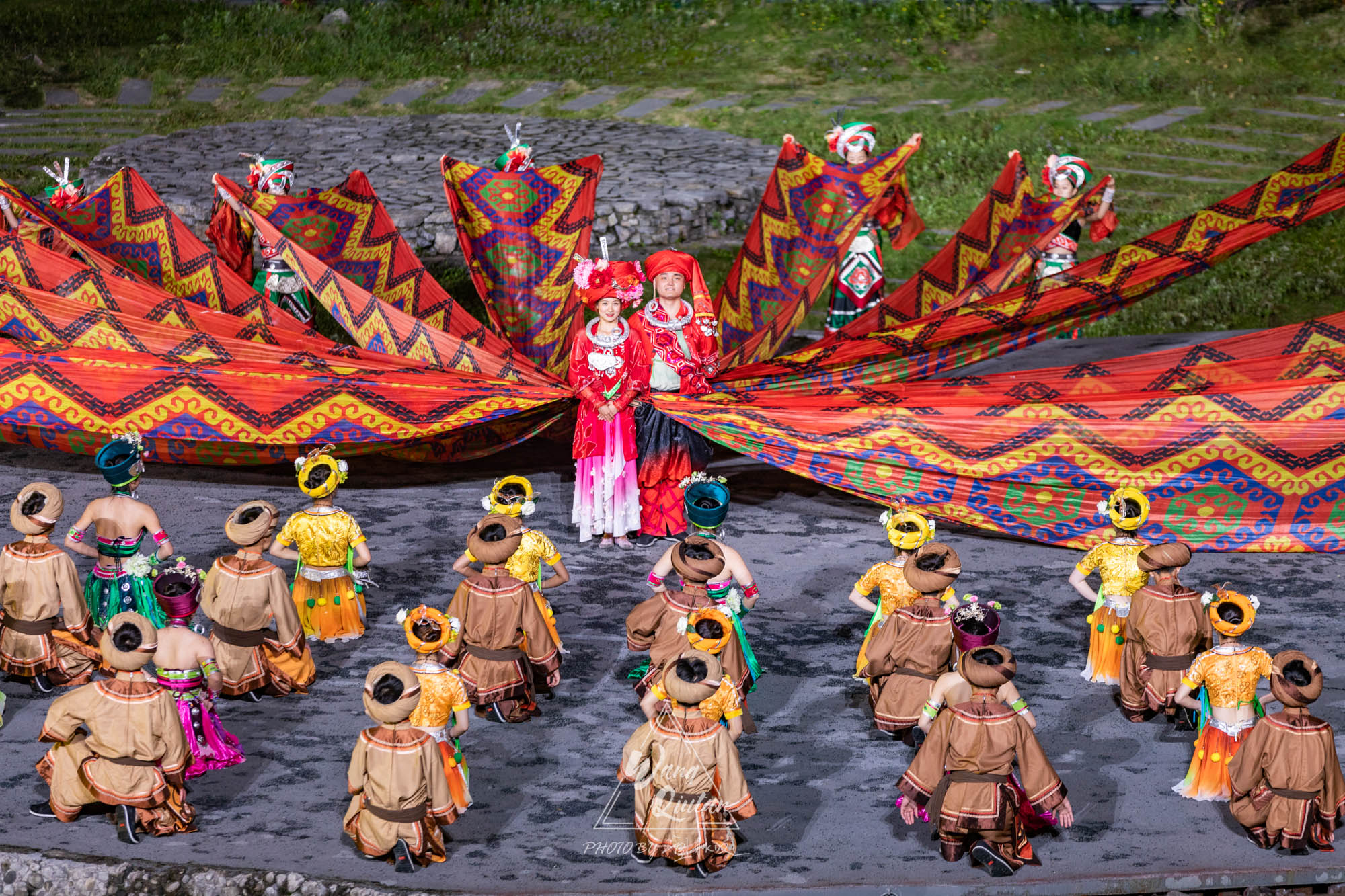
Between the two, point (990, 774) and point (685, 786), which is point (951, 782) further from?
point (685, 786)

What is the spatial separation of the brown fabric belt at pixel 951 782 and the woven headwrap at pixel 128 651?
9.75 ft

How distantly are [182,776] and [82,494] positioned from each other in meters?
3.94

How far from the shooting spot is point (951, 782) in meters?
5.55

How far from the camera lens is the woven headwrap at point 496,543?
6.48 metres

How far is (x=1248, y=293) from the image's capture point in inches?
493

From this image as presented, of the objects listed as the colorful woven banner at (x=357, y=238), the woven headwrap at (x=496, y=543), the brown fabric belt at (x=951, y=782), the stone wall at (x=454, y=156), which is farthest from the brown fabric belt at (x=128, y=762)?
the stone wall at (x=454, y=156)

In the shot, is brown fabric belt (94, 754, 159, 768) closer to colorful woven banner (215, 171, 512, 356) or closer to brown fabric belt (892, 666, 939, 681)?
brown fabric belt (892, 666, 939, 681)

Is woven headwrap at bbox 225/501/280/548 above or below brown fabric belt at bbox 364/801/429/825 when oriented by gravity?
above

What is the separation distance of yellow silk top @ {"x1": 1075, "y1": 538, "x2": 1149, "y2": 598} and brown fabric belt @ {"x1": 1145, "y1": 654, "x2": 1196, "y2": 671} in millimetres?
354

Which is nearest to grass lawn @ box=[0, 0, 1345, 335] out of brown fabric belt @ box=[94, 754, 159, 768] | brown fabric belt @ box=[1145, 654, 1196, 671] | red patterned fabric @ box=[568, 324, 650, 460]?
red patterned fabric @ box=[568, 324, 650, 460]

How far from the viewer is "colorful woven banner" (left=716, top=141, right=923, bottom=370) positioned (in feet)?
32.4

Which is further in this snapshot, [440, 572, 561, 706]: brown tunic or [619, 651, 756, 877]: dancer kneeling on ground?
[440, 572, 561, 706]: brown tunic

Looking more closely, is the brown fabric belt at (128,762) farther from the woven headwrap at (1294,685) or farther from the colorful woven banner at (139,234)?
the colorful woven banner at (139,234)

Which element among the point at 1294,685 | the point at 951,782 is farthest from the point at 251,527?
the point at 1294,685
